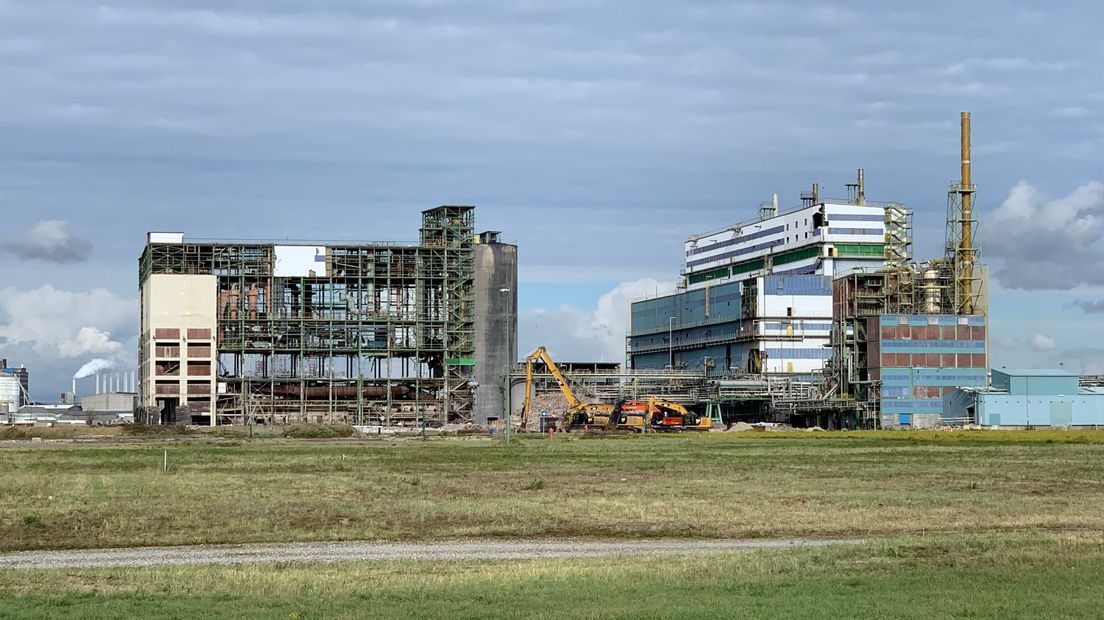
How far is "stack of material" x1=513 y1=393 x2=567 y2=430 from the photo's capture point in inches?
7219

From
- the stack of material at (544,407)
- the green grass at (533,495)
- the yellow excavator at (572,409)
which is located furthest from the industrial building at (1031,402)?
the green grass at (533,495)

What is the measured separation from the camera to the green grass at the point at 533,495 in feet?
136

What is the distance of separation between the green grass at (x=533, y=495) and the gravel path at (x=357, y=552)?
6.26ft

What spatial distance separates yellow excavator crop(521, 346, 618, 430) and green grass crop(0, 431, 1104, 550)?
65.8 m

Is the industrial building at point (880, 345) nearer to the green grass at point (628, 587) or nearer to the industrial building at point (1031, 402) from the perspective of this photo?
the industrial building at point (1031, 402)

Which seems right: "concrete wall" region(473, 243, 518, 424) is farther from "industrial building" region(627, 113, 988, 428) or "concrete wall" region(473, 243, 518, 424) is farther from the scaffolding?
"industrial building" region(627, 113, 988, 428)

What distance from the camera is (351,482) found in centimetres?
6028

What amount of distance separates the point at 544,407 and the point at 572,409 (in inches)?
819

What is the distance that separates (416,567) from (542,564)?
2787 millimetres

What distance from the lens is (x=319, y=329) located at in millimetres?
180250

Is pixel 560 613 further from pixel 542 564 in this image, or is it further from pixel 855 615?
pixel 542 564

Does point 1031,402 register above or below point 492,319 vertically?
below

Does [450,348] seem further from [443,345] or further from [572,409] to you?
[572,409]

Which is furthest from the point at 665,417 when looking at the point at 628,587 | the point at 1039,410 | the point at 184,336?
the point at 628,587
